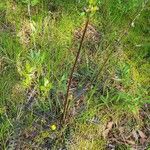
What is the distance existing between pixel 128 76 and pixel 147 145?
648mm

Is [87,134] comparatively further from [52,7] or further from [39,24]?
[52,7]

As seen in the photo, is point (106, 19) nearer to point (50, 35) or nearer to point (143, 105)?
point (50, 35)

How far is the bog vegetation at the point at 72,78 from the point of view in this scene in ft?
10.5

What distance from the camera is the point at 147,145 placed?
3.33m

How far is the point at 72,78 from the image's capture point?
355 centimetres

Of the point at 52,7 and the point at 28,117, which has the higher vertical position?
the point at 52,7

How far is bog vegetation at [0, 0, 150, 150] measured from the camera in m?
3.20

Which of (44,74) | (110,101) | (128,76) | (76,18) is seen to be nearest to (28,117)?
(44,74)

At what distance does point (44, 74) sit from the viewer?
11.4ft

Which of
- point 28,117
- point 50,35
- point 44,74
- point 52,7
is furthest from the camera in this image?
point 52,7

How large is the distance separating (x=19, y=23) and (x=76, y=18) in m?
0.58

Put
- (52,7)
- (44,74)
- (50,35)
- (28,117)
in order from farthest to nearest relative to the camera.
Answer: (52,7) → (50,35) → (44,74) → (28,117)

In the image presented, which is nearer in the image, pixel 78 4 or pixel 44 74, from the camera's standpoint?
pixel 44 74

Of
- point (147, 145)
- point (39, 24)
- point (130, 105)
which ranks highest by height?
point (39, 24)
